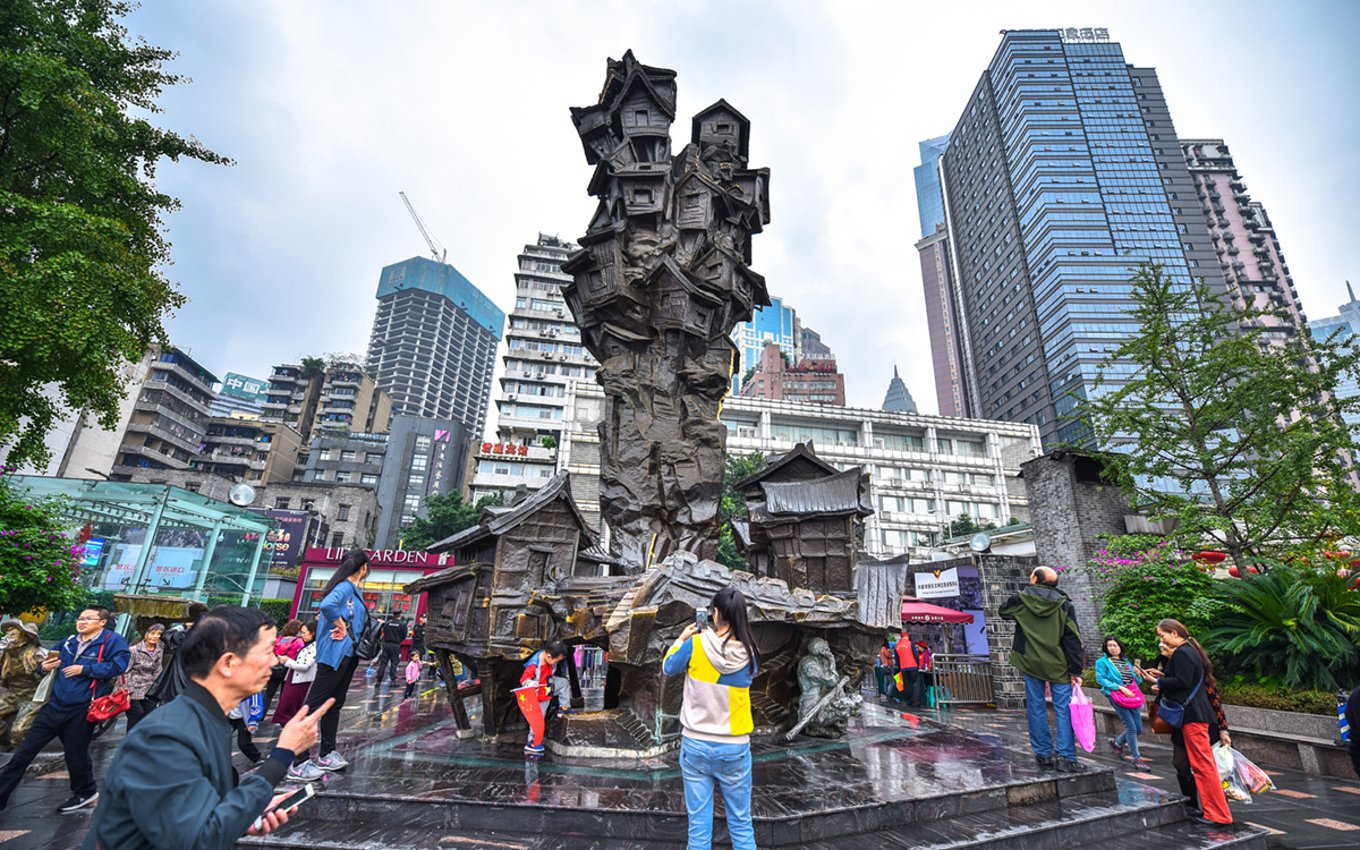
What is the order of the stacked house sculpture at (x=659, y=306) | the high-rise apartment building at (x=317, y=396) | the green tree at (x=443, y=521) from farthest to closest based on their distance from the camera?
the high-rise apartment building at (x=317, y=396) → the green tree at (x=443, y=521) → the stacked house sculpture at (x=659, y=306)

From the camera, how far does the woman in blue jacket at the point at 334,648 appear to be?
5480 mm

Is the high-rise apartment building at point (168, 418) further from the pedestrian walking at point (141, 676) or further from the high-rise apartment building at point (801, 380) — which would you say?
the high-rise apartment building at point (801, 380)

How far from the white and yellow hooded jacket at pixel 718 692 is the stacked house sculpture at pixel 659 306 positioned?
23.5 feet

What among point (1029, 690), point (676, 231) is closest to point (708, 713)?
point (1029, 690)

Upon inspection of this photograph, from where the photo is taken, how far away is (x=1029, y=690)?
6.22m

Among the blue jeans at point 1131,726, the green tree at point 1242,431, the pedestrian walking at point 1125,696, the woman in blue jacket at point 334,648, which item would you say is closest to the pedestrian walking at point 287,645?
the woman in blue jacket at point 334,648

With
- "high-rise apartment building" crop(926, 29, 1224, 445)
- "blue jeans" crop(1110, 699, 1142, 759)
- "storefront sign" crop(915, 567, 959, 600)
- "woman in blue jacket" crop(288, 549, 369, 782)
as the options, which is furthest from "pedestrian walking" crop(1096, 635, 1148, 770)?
"high-rise apartment building" crop(926, 29, 1224, 445)

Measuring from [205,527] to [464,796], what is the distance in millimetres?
19542

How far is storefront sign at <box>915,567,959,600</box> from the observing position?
59.3 ft

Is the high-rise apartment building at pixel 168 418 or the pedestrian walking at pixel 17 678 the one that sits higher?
the high-rise apartment building at pixel 168 418

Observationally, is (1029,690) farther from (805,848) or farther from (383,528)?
(383,528)

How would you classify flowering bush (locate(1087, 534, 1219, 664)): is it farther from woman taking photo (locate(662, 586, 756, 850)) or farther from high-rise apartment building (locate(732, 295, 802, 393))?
high-rise apartment building (locate(732, 295, 802, 393))

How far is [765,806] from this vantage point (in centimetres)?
513

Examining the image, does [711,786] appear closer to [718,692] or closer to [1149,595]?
[718,692]
